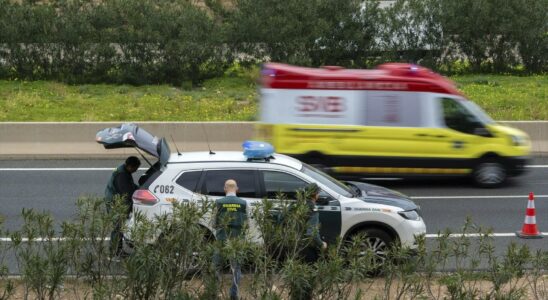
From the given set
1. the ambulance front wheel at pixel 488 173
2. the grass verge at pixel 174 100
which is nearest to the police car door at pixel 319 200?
the ambulance front wheel at pixel 488 173

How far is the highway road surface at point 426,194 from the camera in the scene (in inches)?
550

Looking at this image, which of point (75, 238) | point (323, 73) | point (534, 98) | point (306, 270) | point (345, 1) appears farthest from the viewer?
point (345, 1)

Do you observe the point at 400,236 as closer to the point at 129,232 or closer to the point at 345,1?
the point at 129,232

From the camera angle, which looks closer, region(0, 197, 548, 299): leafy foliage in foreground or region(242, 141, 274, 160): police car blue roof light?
region(0, 197, 548, 299): leafy foliage in foreground

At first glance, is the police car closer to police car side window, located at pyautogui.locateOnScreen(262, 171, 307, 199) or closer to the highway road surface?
police car side window, located at pyautogui.locateOnScreen(262, 171, 307, 199)

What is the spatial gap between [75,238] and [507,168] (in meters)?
10.6

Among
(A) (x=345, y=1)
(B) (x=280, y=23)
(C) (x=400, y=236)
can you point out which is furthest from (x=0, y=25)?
(C) (x=400, y=236)

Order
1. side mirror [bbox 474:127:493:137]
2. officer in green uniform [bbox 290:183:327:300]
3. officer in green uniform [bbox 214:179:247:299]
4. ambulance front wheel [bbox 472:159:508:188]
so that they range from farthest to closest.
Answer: ambulance front wheel [bbox 472:159:508:188] < side mirror [bbox 474:127:493:137] < officer in green uniform [bbox 214:179:247:299] < officer in green uniform [bbox 290:183:327:300]

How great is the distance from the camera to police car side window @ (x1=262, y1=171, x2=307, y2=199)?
11094 millimetres

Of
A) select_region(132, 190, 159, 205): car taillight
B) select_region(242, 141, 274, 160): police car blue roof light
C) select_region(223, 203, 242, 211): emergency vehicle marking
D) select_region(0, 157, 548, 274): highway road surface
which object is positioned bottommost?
select_region(0, 157, 548, 274): highway road surface

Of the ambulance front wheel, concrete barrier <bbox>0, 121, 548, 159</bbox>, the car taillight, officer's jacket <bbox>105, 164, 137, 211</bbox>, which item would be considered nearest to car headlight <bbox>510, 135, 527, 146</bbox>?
the ambulance front wheel

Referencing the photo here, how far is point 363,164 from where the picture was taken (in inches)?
640

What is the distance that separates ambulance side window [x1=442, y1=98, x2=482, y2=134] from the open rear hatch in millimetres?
6311

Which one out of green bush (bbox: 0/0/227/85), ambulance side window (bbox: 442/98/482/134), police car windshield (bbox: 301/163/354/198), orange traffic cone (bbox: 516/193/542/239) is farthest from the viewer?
green bush (bbox: 0/0/227/85)
